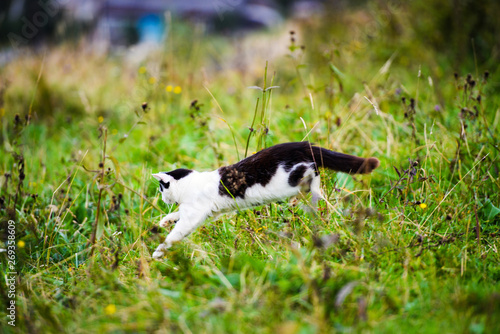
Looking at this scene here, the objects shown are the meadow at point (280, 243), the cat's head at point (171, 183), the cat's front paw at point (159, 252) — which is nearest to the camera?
the meadow at point (280, 243)

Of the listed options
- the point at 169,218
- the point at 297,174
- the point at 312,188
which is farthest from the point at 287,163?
the point at 169,218

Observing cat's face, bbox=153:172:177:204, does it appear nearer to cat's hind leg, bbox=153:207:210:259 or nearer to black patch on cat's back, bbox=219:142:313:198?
cat's hind leg, bbox=153:207:210:259

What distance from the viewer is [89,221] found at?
2711mm

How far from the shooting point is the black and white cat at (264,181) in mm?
2012

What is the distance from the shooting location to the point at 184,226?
2.04 meters

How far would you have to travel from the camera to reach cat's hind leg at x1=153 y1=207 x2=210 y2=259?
2.01 m

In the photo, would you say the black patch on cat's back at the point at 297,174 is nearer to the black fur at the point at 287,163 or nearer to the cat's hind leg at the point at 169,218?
the black fur at the point at 287,163

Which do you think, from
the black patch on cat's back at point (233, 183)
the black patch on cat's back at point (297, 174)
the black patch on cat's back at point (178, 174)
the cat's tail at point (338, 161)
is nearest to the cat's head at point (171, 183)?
the black patch on cat's back at point (178, 174)

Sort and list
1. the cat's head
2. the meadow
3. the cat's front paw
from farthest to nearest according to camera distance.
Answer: the cat's head
the cat's front paw
the meadow

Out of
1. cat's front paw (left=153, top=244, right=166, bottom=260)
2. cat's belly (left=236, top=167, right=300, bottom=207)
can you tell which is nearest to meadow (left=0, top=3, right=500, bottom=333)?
cat's front paw (left=153, top=244, right=166, bottom=260)

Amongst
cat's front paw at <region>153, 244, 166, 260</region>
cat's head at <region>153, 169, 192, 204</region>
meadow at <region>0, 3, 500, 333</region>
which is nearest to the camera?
meadow at <region>0, 3, 500, 333</region>

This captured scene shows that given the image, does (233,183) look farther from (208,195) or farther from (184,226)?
(184,226)

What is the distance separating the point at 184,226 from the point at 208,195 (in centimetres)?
21

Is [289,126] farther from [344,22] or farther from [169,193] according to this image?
[344,22]
